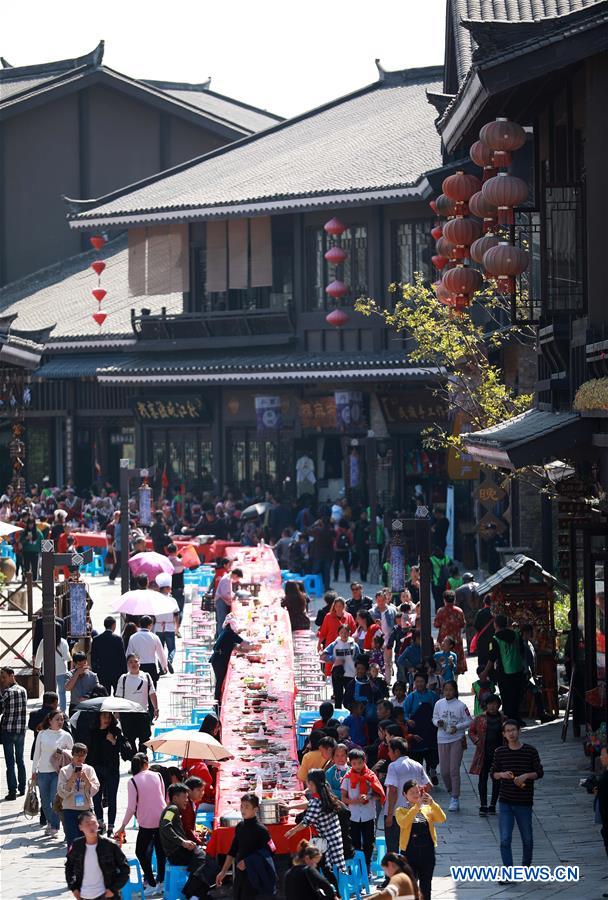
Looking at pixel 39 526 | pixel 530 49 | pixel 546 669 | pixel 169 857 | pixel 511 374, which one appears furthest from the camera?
pixel 39 526

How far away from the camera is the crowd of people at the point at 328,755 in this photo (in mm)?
13445

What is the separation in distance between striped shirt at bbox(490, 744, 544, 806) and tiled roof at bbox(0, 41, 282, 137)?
45.5m

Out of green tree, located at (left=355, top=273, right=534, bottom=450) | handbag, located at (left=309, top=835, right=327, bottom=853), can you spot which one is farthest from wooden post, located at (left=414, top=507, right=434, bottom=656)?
handbag, located at (left=309, top=835, right=327, bottom=853)

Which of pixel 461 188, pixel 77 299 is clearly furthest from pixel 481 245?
pixel 77 299

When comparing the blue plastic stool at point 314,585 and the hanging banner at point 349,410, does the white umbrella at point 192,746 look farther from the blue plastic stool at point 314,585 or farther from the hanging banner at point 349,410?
the hanging banner at point 349,410

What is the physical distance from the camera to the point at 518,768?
15602 mm

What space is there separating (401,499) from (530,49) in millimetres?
25920

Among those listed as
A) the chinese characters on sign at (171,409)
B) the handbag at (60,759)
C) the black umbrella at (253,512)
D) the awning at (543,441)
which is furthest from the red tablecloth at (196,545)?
the handbag at (60,759)

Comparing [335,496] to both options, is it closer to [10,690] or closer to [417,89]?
[417,89]

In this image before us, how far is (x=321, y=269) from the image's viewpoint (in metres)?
45.2

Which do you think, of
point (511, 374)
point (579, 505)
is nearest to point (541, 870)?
point (579, 505)

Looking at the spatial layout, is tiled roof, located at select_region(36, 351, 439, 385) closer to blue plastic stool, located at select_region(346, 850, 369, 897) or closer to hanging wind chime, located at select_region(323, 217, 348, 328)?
hanging wind chime, located at select_region(323, 217, 348, 328)

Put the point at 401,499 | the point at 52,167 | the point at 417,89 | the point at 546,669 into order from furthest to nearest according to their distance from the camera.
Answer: the point at 52,167
the point at 417,89
the point at 401,499
the point at 546,669

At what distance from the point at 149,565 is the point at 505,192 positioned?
36.7ft
